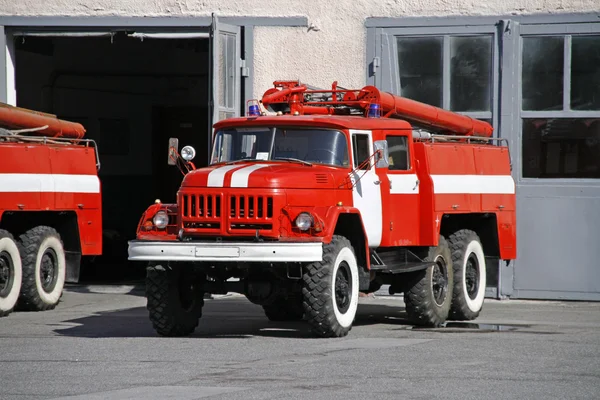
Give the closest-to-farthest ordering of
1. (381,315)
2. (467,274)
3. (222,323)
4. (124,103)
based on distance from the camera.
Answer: (222,323), (467,274), (381,315), (124,103)

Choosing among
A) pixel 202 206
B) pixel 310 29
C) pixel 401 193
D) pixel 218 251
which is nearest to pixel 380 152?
pixel 401 193

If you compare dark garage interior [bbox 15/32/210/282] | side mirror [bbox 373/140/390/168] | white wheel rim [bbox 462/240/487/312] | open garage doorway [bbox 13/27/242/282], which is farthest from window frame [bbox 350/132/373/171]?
dark garage interior [bbox 15/32/210/282]

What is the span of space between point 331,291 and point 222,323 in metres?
2.74

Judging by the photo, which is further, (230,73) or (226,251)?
(230,73)

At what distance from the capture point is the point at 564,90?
18797mm

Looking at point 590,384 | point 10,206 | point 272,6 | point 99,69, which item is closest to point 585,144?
point 272,6

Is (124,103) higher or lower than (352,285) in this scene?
higher

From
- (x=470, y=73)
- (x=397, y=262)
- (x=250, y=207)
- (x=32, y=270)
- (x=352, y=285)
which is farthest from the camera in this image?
(x=470, y=73)

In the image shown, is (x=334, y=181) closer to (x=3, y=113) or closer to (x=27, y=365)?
(x=27, y=365)

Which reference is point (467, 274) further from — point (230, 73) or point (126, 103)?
point (126, 103)

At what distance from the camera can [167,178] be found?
99.1 feet

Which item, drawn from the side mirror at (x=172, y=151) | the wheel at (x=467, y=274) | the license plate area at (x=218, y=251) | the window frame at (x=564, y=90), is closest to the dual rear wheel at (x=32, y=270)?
the side mirror at (x=172, y=151)

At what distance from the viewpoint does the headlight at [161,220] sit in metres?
13.6

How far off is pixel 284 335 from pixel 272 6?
7.47m
